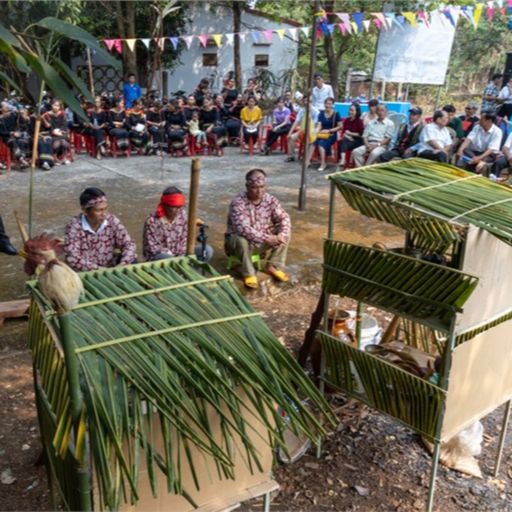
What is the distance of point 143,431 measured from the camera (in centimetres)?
193

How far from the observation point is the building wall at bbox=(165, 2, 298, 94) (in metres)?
20.4

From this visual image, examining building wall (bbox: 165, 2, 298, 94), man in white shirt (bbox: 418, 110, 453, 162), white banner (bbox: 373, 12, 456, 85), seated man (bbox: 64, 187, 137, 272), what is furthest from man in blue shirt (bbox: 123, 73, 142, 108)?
seated man (bbox: 64, 187, 137, 272)

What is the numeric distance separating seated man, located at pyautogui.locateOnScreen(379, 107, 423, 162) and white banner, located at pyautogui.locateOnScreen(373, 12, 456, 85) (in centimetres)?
250

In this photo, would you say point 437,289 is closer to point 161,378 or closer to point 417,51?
point 161,378

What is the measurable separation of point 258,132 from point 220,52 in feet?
30.6

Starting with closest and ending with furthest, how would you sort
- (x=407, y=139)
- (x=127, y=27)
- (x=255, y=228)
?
(x=255, y=228) → (x=407, y=139) → (x=127, y=27)

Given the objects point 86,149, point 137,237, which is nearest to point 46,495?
point 137,237

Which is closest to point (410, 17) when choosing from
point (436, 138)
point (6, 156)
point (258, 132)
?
point (436, 138)

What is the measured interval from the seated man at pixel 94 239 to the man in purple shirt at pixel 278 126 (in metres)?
7.96

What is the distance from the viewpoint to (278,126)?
12461mm

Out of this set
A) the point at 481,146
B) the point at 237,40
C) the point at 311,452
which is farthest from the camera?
the point at 237,40

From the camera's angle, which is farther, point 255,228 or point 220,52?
point 220,52

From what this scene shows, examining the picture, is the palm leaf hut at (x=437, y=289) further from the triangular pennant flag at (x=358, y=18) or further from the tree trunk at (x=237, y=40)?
the tree trunk at (x=237, y=40)

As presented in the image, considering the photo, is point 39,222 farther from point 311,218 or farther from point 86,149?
point 86,149
